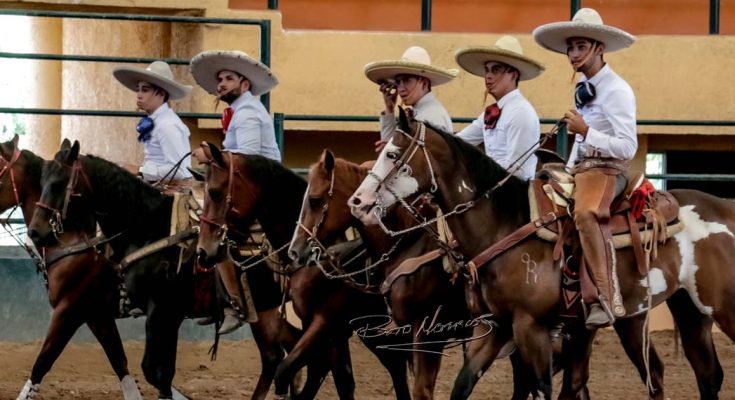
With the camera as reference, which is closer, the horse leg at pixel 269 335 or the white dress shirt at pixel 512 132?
the white dress shirt at pixel 512 132

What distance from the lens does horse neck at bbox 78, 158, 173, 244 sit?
10.6m

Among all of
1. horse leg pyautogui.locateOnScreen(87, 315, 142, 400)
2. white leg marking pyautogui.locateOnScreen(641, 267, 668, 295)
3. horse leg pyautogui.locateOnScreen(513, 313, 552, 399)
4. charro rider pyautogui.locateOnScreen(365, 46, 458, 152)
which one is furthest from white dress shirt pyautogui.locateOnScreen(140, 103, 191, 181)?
white leg marking pyautogui.locateOnScreen(641, 267, 668, 295)

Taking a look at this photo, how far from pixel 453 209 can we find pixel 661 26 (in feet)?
23.8

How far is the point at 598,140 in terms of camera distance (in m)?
8.95

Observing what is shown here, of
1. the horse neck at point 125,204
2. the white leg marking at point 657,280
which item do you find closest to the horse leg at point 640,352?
the white leg marking at point 657,280

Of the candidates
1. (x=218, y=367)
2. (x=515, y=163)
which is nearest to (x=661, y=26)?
(x=218, y=367)

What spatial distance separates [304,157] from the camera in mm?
15070

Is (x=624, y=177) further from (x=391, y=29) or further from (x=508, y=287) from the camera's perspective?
(x=391, y=29)

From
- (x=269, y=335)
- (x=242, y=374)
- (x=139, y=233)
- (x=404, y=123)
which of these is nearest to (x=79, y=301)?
(x=139, y=233)

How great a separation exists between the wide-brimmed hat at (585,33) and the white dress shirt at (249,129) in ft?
6.80

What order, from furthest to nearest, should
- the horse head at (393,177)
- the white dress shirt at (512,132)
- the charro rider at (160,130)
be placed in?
the charro rider at (160,130), the white dress shirt at (512,132), the horse head at (393,177)

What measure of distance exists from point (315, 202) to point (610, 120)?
5.97ft

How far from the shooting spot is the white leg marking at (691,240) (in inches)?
379

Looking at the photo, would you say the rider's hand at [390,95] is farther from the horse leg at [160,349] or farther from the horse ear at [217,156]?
the horse leg at [160,349]
